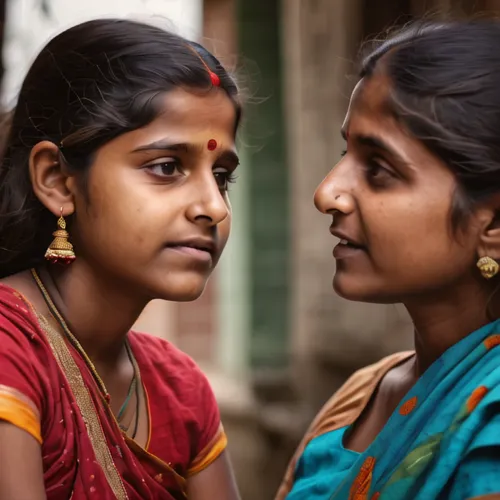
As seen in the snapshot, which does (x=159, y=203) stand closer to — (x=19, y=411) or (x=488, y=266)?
(x=19, y=411)

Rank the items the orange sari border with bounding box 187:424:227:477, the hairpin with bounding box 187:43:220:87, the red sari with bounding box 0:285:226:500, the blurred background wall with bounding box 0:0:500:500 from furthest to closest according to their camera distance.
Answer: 1. the blurred background wall with bounding box 0:0:500:500
2. the orange sari border with bounding box 187:424:227:477
3. the hairpin with bounding box 187:43:220:87
4. the red sari with bounding box 0:285:226:500

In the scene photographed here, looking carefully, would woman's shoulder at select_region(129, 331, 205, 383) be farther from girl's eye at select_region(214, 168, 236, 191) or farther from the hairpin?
the hairpin

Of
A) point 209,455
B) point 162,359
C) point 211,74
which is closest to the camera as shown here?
point 211,74

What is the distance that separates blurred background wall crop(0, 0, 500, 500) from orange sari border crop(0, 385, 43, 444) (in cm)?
202

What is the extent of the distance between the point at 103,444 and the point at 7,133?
33.5 inches

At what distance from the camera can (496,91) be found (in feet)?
6.51

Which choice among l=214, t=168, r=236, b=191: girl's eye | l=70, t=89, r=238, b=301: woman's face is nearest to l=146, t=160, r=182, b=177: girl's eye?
l=70, t=89, r=238, b=301: woman's face

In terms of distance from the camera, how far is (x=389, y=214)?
201cm

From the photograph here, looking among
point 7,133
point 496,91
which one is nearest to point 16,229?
point 7,133

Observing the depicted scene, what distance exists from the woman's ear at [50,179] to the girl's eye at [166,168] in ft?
0.73

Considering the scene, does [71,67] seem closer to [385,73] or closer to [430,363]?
[385,73]

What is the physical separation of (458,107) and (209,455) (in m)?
1.08

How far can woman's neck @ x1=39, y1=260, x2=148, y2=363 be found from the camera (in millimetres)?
2156

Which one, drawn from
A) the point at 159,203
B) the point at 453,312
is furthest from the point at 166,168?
the point at 453,312
